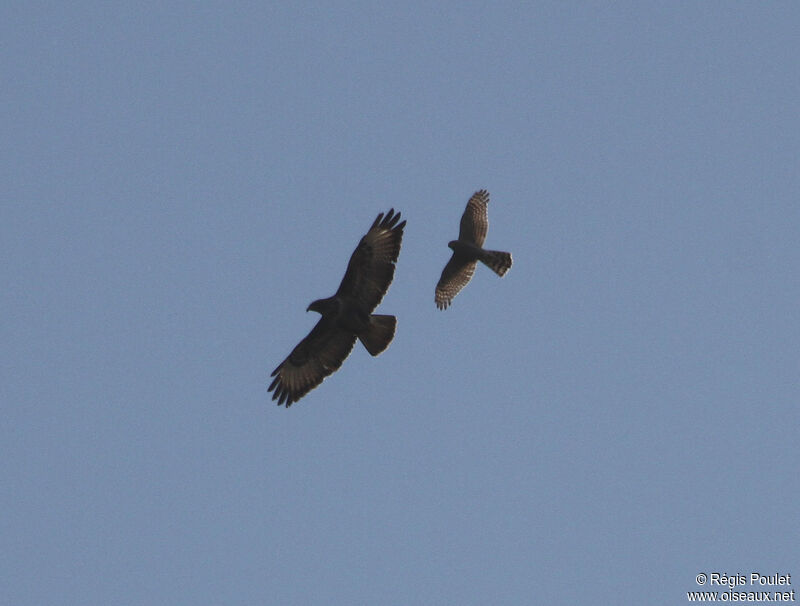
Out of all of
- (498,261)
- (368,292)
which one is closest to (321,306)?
(368,292)

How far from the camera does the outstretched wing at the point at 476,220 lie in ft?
74.7

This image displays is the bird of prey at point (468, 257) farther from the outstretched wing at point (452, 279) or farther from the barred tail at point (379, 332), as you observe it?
the barred tail at point (379, 332)

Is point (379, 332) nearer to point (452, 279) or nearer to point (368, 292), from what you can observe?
point (368, 292)

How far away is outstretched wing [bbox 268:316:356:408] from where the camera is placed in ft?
A: 61.1

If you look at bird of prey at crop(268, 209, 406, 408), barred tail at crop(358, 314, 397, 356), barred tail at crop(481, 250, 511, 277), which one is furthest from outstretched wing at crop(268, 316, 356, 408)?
barred tail at crop(481, 250, 511, 277)

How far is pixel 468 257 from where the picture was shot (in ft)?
Answer: 73.3

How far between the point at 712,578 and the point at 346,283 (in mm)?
6626

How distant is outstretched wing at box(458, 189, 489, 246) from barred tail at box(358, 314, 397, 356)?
5.05m

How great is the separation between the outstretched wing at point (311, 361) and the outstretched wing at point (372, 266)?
2.17 ft

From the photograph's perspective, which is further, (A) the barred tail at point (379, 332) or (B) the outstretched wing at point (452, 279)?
(B) the outstretched wing at point (452, 279)

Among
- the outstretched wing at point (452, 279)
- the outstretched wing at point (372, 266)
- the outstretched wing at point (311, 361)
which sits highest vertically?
the outstretched wing at point (452, 279)

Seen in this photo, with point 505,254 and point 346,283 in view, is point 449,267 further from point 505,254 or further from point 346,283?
point 346,283

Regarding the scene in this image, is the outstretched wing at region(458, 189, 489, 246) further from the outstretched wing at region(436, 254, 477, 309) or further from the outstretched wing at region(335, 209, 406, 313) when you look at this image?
the outstretched wing at region(335, 209, 406, 313)

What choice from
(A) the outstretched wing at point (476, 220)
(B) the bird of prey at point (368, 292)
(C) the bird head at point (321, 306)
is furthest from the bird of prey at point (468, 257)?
(C) the bird head at point (321, 306)
